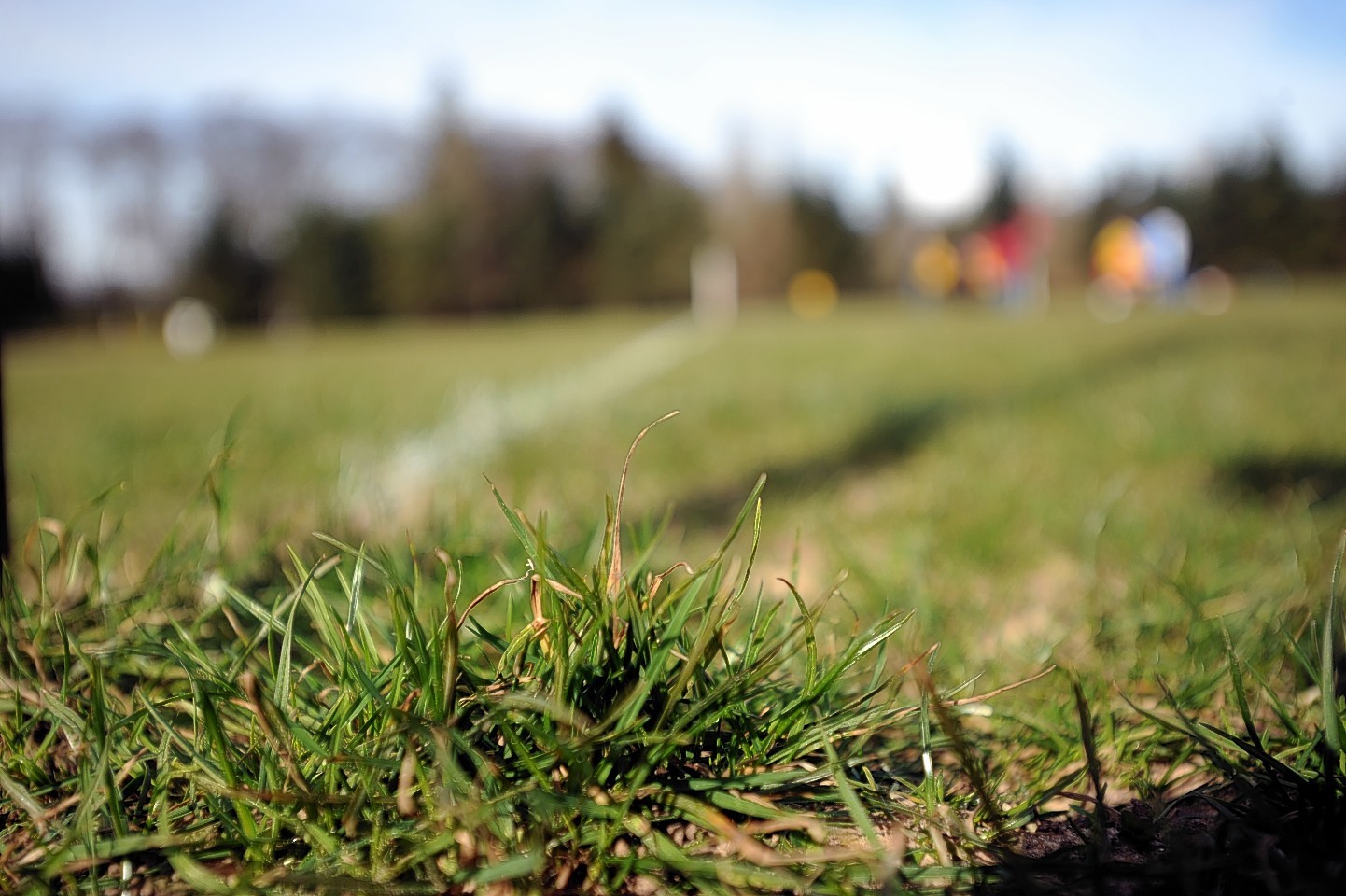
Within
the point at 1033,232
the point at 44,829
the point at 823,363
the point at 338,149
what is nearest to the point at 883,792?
the point at 44,829

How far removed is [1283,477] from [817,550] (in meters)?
1.43

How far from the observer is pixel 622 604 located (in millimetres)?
999

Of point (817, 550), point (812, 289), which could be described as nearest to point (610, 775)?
point (817, 550)

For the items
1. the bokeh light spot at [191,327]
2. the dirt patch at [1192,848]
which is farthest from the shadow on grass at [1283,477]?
the bokeh light spot at [191,327]

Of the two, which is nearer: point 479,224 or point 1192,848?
point 1192,848

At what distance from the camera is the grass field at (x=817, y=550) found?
0.91m

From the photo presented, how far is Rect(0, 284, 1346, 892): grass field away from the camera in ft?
3.00

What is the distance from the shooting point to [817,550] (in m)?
2.27

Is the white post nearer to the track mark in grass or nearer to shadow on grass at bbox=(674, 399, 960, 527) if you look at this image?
the track mark in grass

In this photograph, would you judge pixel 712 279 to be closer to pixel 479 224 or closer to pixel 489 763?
pixel 479 224

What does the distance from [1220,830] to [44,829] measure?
42.0 inches

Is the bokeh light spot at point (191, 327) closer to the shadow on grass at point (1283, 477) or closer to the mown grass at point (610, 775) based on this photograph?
the shadow on grass at point (1283, 477)

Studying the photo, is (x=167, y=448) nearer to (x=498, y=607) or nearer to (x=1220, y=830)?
(x=498, y=607)

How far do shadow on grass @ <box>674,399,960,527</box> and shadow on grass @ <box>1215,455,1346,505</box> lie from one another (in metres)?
1.03
